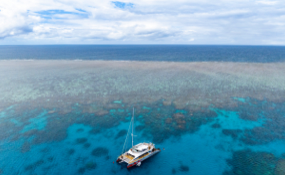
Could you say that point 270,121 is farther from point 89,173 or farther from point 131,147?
point 89,173

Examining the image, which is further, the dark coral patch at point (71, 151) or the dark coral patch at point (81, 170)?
the dark coral patch at point (71, 151)

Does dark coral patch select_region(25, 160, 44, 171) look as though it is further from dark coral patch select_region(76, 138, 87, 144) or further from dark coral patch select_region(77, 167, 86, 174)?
dark coral patch select_region(77, 167, 86, 174)

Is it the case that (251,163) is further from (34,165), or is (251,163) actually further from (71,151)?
(34,165)

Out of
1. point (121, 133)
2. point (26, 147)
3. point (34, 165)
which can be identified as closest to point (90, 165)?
point (34, 165)

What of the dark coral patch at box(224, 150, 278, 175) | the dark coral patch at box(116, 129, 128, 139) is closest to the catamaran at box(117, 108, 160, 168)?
the dark coral patch at box(116, 129, 128, 139)

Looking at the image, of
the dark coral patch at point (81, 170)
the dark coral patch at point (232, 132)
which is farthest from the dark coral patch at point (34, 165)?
the dark coral patch at point (232, 132)

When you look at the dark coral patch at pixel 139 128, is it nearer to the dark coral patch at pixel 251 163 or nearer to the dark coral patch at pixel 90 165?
the dark coral patch at pixel 90 165

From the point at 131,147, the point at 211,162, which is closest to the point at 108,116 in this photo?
the point at 131,147

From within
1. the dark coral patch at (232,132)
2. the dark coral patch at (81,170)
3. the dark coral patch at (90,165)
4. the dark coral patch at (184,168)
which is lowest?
the dark coral patch at (184,168)
